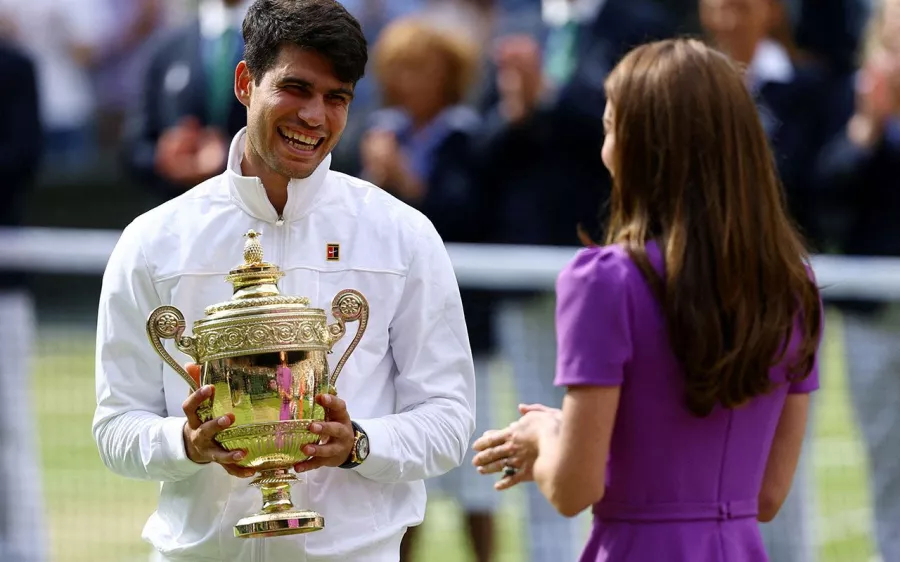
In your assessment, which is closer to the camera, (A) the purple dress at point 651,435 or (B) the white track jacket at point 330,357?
(A) the purple dress at point 651,435

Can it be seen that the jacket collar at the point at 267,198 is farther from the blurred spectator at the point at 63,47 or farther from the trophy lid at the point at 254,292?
the blurred spectator at the point at 63,47

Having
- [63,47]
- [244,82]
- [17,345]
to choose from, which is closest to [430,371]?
[244,82]

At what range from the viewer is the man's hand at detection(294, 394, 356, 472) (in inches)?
133

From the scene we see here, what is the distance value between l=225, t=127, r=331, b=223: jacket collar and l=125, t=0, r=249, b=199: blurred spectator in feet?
12.7

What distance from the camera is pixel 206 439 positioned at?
11.1 ft

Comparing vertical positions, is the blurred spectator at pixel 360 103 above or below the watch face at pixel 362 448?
above

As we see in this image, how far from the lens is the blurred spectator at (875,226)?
6910mm

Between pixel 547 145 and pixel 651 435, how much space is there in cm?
409

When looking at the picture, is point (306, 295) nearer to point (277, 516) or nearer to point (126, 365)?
point (126, 365)

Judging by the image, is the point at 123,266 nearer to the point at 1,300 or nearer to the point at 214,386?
the point at 214,386

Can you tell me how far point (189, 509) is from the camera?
Answer: 3666 millimetres

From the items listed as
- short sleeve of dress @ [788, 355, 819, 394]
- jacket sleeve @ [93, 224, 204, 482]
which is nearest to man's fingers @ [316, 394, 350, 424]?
jacket sleeve @ [93, 224, 204, 482]

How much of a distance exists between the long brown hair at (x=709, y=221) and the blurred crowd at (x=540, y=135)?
3.26 m

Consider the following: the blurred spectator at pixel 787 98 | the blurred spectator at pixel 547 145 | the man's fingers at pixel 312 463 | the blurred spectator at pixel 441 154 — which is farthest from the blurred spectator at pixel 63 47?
the man's fingers at pixel 312 463
